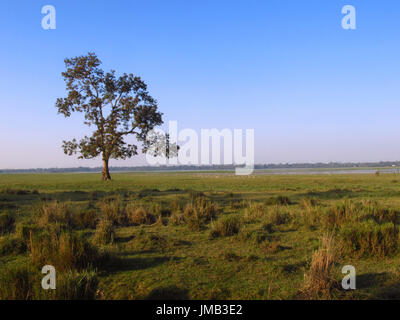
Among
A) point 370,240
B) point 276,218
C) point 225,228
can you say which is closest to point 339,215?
point 276,218

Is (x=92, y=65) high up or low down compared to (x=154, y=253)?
up

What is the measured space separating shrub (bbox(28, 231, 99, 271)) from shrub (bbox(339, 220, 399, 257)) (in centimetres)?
582

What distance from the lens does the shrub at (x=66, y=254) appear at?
5648 millimetres

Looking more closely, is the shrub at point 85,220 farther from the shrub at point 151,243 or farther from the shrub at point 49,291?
the shrub at point 49,291

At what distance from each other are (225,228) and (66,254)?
476 cm

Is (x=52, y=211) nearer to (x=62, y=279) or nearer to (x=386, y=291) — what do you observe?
(x=62, y=279)

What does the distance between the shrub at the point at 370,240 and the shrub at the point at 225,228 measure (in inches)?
124

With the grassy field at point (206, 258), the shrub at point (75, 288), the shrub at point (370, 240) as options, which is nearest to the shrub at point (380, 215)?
the grassy field at point (206, 258)

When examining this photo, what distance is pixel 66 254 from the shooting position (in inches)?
225

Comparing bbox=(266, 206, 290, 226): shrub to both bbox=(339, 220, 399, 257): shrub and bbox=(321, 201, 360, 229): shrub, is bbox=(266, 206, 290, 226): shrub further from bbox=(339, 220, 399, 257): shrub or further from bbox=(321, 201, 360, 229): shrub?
bbox=(339, 220, 399, 257): shrub

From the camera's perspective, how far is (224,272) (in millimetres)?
5742

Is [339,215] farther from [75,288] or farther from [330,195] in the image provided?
[330,195]
